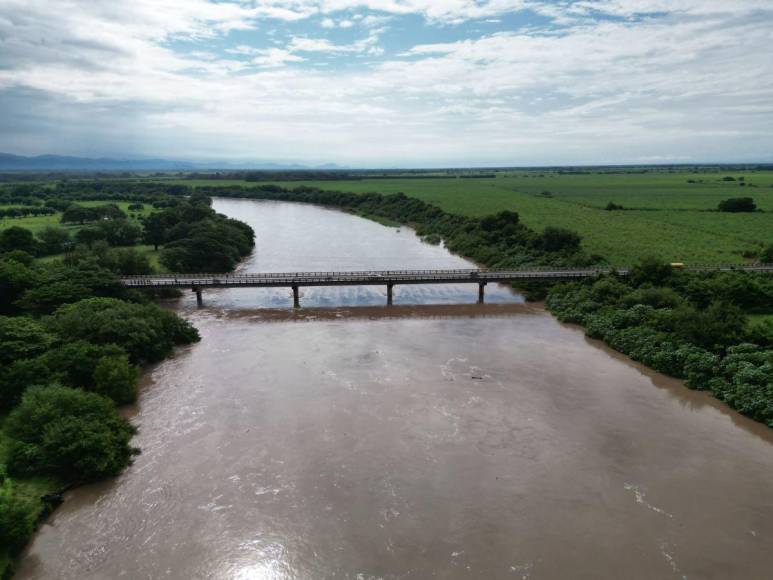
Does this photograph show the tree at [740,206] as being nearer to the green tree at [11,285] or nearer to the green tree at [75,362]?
the green tree at [75,362]

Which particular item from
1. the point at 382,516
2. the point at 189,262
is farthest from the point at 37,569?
the point at 189,262

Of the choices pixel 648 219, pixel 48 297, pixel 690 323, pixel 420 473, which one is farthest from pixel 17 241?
pixel 648 219

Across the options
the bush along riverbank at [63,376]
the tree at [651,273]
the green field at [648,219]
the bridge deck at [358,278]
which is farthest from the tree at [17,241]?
the green field at [648,219]

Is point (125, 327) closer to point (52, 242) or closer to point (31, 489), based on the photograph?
point (31, 489)

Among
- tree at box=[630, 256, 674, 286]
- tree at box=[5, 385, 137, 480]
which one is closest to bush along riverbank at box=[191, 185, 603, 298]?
tree at box=[630, 256, 674, 286]

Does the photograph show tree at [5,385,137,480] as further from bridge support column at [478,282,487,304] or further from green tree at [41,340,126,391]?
bridge support column at [478,282,487,304]

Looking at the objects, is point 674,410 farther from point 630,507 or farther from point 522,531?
point 522,531
